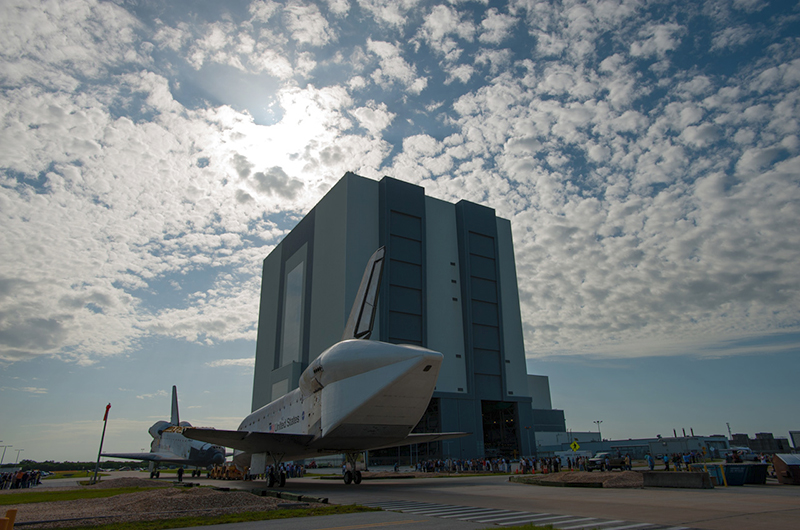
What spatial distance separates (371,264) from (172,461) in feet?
106

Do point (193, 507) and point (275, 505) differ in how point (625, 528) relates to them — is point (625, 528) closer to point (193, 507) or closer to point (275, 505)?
point (275, 505)

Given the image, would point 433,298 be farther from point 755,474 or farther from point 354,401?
point 755,474

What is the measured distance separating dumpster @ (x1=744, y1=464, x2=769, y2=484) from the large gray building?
92.8 feet

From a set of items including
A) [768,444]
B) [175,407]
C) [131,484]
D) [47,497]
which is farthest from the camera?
[768,444]

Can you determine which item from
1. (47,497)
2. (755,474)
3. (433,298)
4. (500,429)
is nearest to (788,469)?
(755,474)

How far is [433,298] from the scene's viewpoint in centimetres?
5122

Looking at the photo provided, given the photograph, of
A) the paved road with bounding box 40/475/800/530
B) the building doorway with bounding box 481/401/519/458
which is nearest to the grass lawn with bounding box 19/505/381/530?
the paved road with bounding box 40/475/800/530

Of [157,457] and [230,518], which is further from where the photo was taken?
[157,457]

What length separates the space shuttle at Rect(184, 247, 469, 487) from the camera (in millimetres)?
18297

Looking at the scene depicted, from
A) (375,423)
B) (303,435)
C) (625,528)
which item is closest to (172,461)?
(303,435)

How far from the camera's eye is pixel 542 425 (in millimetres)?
78750

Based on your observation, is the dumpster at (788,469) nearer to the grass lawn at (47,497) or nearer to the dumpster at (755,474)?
the dumpster at (755,474)

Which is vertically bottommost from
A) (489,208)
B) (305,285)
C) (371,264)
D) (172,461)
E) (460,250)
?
(172,461)

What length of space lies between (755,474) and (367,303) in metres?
19.8
